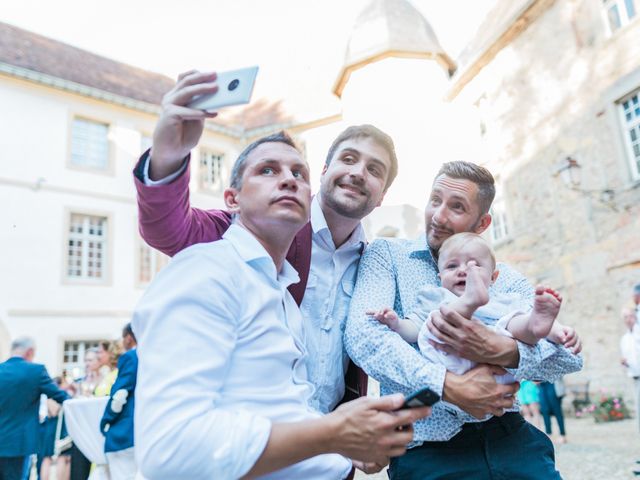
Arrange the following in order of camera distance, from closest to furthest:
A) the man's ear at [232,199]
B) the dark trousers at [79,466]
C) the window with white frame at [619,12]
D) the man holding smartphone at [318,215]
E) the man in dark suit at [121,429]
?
the man holding smartphone at [318,215]
the man's ear at [232,199]
the man in dark suit at [121,429]
the dark trousers at [79,466]
the window with white frame at [619,12]

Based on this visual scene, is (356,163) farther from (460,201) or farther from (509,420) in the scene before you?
(509,420)

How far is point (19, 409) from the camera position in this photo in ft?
19.0

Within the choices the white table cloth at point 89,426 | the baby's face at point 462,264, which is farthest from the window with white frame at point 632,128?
the white table cloth at point 89,426

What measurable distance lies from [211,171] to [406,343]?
20266 mm

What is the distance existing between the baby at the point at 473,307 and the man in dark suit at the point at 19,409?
5.29 metres

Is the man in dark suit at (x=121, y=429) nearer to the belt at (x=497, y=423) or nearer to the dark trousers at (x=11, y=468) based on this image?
the dark trousers at (x=11, y=468)

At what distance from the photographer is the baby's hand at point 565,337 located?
6.50 feet

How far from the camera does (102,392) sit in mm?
6230

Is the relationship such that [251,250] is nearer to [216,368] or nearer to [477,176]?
[216,368]

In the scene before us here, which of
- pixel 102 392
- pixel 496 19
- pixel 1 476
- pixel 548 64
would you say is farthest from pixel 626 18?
pixel 1 476

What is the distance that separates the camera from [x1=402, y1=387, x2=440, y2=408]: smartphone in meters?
1.34

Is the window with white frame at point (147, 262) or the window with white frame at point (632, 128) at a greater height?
the window with white frame at point (632, 128)

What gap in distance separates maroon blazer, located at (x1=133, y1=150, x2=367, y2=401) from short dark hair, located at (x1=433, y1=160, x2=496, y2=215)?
746 millimetres

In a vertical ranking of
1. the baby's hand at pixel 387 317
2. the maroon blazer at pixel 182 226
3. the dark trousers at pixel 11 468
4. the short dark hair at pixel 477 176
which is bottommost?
the dark trousers at pixel 11 468
